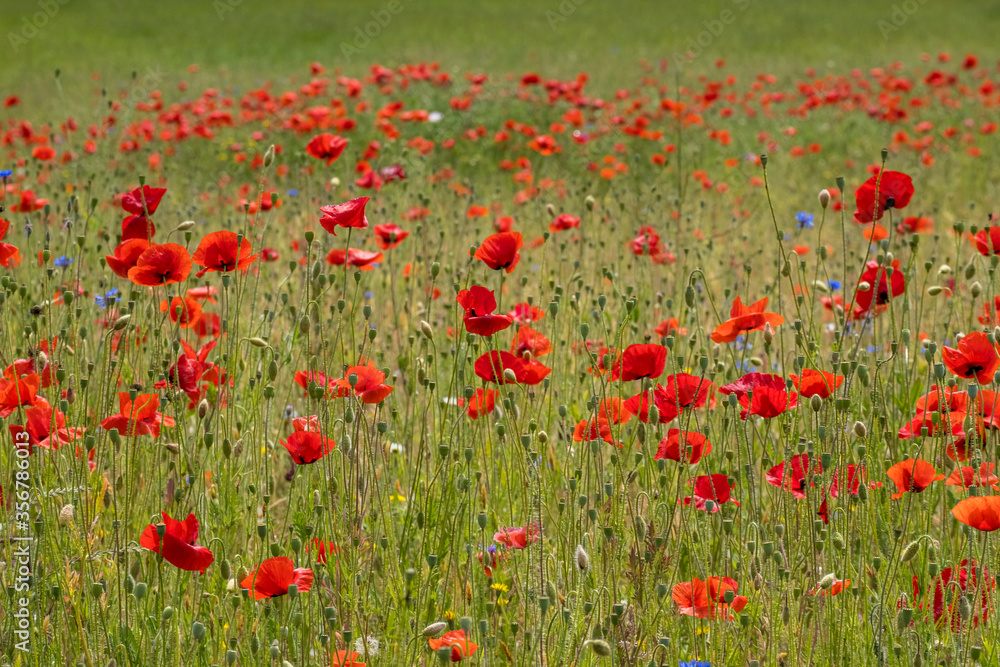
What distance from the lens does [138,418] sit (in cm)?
163

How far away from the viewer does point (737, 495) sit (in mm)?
1836

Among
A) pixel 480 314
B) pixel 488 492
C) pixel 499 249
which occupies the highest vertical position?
pixel 499 249

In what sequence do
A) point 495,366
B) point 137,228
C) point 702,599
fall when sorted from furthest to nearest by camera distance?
point 137,228, point 495,366, point 702,599

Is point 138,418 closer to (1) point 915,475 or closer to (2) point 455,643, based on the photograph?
(2) point 455,643

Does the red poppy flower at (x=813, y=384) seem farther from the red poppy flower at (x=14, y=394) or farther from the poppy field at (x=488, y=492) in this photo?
the red poppy flower at (x=14, y=394)

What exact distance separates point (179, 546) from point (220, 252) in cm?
72

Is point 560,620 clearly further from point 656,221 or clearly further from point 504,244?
point 656,221

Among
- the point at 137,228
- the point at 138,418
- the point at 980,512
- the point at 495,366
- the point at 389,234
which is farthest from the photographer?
the point at 389,234

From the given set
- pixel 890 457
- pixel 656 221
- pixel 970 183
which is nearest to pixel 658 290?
pixel 656 221

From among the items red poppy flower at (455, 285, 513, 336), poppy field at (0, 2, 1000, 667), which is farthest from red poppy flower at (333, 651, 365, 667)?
red poppy flower at (455, 285, 513, 336)

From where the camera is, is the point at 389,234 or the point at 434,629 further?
the point at 389,234

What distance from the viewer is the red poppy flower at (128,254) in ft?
5.76

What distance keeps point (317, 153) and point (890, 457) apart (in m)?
1.68

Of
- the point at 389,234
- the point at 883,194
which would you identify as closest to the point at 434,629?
the point at 883,194
